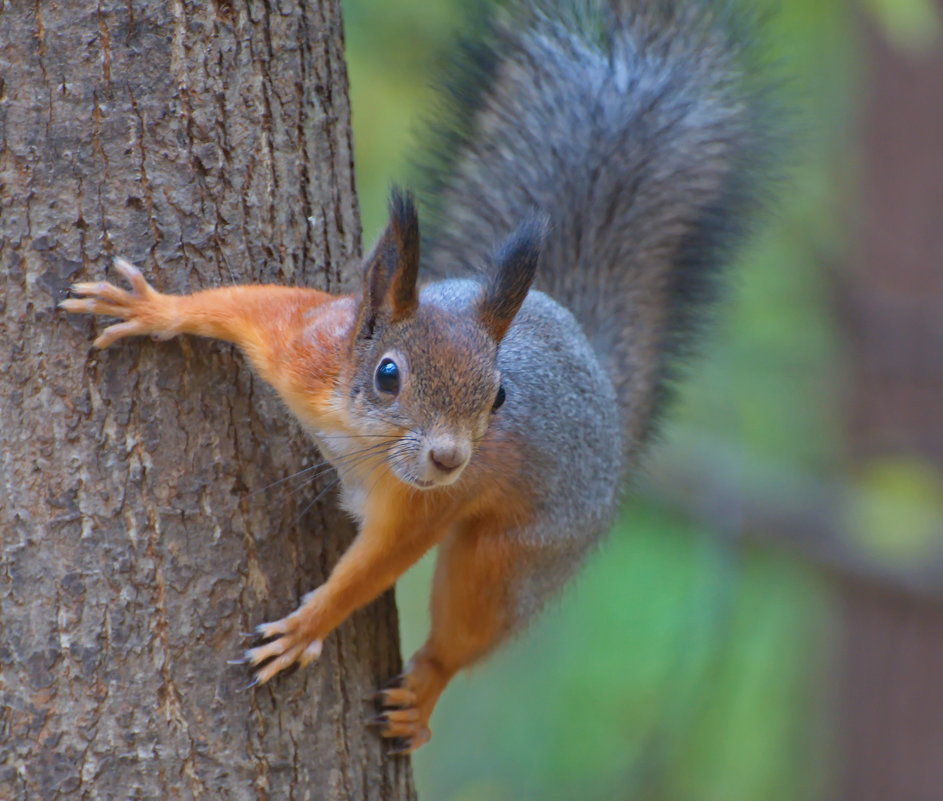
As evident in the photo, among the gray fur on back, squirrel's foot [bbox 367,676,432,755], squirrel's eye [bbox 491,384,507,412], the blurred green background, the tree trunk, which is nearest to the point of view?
squirrel's eye [bbox 491,384,507,412]

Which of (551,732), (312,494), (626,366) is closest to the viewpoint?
(312,494)

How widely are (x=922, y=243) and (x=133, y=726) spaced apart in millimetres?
4966

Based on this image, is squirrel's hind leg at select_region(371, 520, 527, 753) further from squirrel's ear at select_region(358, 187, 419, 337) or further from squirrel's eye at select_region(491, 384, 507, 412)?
Result: squirrel's ear at select_region(358, 187, 419, 337)

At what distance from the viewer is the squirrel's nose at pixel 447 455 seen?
6.28 feet

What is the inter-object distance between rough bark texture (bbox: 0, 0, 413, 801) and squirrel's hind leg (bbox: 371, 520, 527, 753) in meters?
0.51

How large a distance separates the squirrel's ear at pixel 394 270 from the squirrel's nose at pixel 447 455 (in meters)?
0.30

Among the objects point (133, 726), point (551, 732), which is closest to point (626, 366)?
point (133, 726)

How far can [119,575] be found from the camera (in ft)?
6.12

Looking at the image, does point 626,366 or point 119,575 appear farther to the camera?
point 626,366

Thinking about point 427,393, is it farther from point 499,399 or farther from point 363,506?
point 363,506

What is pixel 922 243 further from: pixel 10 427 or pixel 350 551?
pixel 10 427

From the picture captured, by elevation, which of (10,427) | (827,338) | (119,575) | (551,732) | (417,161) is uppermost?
(417,161)

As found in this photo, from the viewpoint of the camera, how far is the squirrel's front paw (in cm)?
188

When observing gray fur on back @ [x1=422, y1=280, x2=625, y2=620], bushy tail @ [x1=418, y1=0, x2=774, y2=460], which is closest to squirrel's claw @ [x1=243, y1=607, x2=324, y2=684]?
gray fur on back @ [x1=422, y1=280, x2=625, y2=620]
